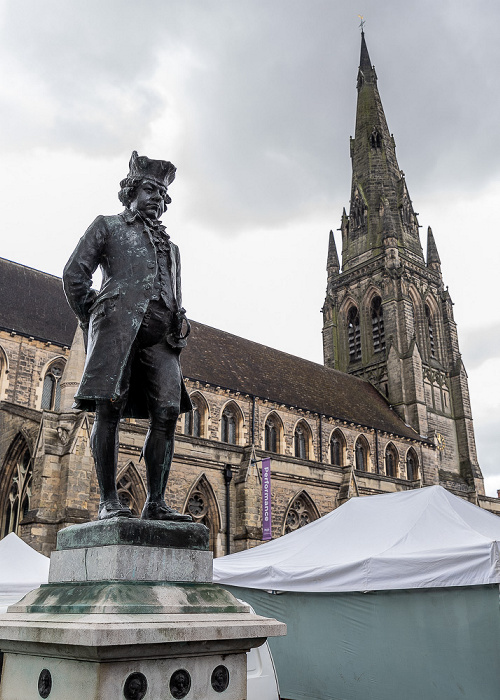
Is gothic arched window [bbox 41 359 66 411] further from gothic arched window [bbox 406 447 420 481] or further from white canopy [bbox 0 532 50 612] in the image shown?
gothic arched window [bbox 406 447 420 481]

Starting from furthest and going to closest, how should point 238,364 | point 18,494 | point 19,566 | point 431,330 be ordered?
point 431,330
point 238,364
point 18,494
point 19,566

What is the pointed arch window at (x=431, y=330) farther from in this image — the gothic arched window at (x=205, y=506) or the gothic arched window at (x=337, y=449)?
the gothic arched window at (x=205, y=506)

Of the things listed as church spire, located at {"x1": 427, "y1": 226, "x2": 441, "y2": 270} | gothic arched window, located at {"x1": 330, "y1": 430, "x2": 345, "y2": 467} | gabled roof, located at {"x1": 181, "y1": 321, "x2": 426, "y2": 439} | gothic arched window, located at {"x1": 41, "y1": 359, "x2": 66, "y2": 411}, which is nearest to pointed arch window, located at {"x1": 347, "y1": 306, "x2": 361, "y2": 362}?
gabled roof, located at {"x1": 181, "y1": 321, "x2": 426, "y2": 439}

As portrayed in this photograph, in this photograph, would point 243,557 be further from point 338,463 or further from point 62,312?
point 338,463

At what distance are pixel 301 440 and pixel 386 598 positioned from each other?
19.1m

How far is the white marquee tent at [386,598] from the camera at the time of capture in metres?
→ 6.66

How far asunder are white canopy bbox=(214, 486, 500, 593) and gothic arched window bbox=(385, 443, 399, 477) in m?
21.1

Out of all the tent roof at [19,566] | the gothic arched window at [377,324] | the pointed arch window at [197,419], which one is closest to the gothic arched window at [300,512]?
the pointed arch window at [197,419]

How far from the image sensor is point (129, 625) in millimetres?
2684

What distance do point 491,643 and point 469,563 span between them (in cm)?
81

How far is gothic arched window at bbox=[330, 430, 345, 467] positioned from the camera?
27.5 meters

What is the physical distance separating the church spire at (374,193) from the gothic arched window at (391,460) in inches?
600

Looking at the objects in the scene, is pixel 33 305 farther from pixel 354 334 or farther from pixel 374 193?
pixel 374 193

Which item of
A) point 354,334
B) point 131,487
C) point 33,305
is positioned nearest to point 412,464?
point 354,334
